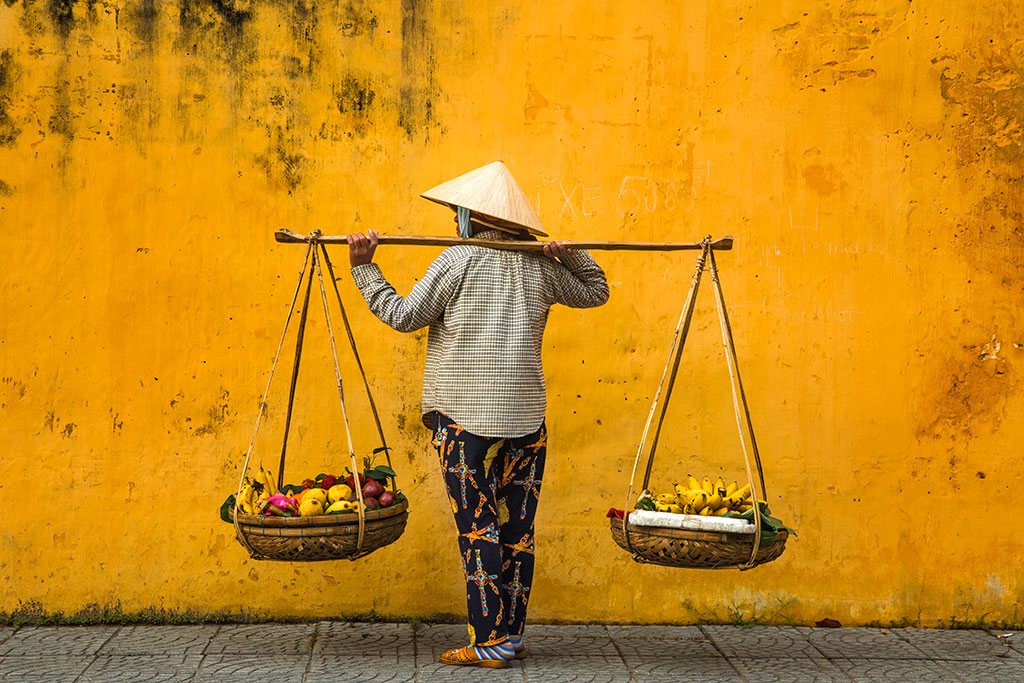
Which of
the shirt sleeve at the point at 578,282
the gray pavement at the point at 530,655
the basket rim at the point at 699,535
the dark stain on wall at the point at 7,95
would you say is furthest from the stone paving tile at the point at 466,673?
the dark stain on wall at the point at 7,95

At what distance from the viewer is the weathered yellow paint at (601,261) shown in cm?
434

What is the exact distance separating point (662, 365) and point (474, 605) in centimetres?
140

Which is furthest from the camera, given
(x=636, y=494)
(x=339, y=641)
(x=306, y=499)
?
(x=636, y=494)

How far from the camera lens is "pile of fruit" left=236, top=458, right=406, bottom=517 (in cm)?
356

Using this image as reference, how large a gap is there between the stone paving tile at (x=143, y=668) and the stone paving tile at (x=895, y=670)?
244 centimetres

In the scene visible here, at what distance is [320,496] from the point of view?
3.69 meters

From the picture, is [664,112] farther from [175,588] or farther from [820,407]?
[175,588]

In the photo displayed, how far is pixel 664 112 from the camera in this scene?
446 centimetres

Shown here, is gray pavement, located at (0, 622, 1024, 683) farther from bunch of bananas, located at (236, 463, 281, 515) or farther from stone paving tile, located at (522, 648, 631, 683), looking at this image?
bunch of bananas, located at (236, 463, 281, 515)

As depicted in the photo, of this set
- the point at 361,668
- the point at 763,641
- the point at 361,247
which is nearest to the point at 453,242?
the point at 361,247

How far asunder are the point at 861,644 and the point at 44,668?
3190 millimetres

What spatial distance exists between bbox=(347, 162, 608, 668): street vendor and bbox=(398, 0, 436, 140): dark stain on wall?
2.34 feet

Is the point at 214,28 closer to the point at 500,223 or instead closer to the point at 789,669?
the point at 500,223

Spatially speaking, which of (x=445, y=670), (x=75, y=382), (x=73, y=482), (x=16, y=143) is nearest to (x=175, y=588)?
(x=73, y=482)
